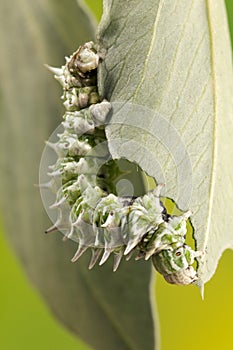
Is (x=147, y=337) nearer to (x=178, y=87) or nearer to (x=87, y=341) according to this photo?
(x=87, y=341)

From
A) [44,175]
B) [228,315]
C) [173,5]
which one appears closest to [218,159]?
[173,5]

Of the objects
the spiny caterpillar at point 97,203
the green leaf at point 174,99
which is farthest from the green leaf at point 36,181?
the green leaf at point 174,99

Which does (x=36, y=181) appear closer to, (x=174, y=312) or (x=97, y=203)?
(x=97, y=203)

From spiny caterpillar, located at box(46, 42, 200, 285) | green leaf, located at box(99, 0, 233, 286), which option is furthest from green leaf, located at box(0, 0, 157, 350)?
green leaf, located at box(99, 0, 233, 286)

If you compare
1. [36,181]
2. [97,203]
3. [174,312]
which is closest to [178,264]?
[97,203]

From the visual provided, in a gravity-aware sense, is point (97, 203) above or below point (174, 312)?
above

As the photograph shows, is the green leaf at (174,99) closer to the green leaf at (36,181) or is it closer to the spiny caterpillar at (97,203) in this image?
the spiny caterpillar at (97,203)

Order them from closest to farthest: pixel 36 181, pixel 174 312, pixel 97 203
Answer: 1. pixel 97 203
2. pixel 36 181
3. pixel 174 312
